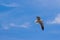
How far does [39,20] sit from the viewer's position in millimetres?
27062

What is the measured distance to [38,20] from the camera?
26.8 metres

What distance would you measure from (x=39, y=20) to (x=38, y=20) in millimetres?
370
